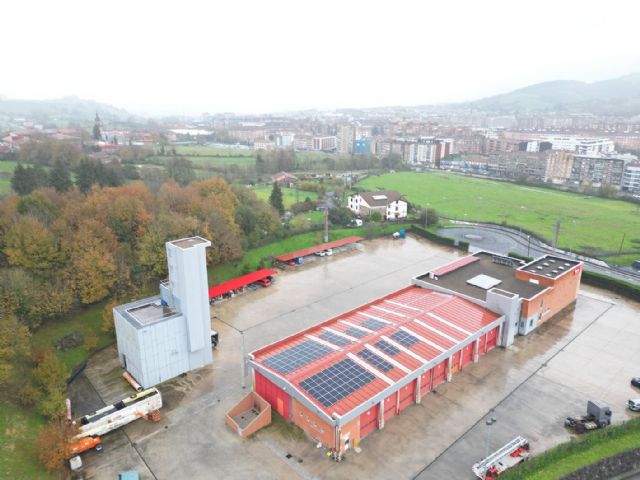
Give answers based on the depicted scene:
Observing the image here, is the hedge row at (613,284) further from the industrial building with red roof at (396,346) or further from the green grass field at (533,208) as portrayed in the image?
the green grass field at (533,208)

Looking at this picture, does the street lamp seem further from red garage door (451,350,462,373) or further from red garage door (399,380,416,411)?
red garage door (399,380,416,411)

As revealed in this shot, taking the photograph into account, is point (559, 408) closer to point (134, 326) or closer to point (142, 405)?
point (142, 405)

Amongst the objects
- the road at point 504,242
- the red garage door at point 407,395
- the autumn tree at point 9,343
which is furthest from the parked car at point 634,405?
the autumn tree at point 9,343

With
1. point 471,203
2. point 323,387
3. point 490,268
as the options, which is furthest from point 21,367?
point 471,203

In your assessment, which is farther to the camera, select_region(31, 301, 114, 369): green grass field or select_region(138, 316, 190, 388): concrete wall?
select_region(31, 301, 114, 369): green grass field

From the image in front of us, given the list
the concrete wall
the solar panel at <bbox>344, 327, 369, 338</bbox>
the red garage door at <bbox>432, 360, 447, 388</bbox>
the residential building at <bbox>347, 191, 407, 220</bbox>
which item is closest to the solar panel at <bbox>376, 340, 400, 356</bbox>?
the solar panel at <bbox>344, 327, 369, 338</bbox>

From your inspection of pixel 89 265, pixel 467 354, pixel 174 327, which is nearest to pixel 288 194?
pixel 89 265

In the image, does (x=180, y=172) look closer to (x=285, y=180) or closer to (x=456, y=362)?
(x=285, y=180)
